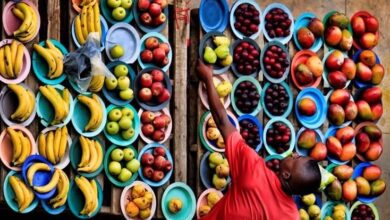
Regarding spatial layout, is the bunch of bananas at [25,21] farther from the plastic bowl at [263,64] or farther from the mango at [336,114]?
the mango at [336,114]

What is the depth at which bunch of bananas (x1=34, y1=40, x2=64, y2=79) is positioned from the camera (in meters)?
7.12

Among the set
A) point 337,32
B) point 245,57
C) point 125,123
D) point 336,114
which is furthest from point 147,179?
point 337,32

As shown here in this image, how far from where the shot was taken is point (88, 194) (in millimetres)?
7203

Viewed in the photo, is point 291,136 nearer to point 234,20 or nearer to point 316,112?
point 316,112

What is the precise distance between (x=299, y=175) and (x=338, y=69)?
241 centimetres

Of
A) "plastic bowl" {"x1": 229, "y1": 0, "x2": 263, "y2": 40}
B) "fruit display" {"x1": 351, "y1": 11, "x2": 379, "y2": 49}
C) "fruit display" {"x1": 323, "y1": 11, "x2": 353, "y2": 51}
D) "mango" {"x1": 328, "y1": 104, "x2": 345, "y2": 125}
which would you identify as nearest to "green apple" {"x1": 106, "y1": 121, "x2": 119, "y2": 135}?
"plastic bowl" {"x1": 229, "y1": 0, "x2": 263, "y2": 40}

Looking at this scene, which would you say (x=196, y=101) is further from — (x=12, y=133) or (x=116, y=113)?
(x=12, y=133)

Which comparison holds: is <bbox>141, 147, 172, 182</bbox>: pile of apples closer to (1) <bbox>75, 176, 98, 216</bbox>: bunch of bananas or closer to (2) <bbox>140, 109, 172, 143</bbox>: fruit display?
(2) <bbox>140, 109, 172, 143</bbox>: fruit display

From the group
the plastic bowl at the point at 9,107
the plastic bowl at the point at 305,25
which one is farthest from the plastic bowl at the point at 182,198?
the plastic bowl at the point at 305,25

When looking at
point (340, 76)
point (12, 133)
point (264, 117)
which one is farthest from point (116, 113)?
point (340, 76)

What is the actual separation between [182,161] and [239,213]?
1.39 meters

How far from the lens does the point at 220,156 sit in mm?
7930

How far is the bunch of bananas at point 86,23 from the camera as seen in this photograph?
733 cm

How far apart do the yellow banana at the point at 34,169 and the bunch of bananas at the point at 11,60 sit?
0.62m
